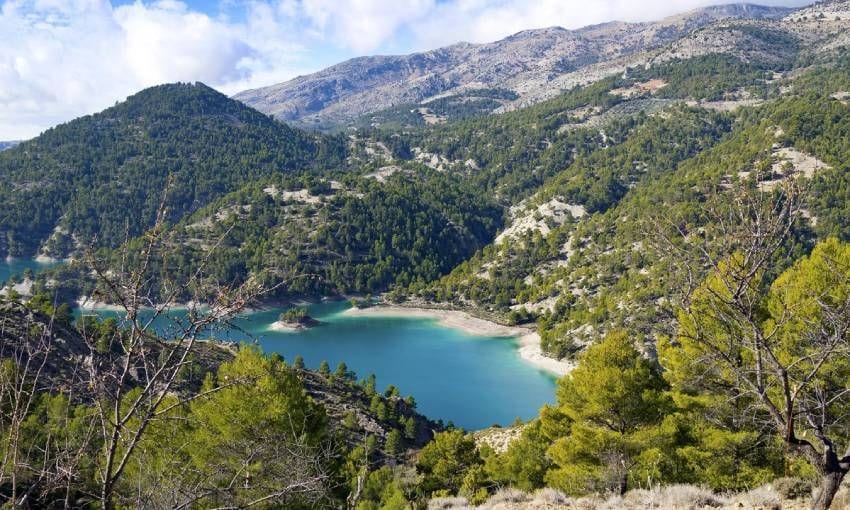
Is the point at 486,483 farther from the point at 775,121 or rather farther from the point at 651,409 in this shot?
the point at 775,121

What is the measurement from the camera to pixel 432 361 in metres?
77.4

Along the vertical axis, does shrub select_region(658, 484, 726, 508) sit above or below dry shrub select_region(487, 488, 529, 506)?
above

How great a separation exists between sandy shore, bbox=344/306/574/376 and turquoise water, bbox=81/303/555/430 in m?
1.55

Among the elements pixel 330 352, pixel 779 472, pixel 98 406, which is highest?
pixel 98 406

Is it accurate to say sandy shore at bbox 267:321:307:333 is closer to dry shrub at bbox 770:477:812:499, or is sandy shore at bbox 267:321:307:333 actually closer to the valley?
the valley

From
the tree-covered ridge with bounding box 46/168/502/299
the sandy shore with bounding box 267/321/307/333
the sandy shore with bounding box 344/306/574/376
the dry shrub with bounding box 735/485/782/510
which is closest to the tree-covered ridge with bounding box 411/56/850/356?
the sandy shore with bounding box 344/306/574/376

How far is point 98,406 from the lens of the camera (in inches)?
193

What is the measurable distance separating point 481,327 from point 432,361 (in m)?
16.0

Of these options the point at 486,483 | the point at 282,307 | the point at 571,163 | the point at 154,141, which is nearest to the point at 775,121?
the point at 571,163

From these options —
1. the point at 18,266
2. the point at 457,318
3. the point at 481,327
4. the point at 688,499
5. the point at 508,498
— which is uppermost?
the point at 18,266

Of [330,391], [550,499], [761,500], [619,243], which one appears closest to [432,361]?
[330,391]

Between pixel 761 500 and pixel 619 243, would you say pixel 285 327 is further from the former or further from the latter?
pixel 761 500

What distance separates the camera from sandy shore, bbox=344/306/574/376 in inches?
2865

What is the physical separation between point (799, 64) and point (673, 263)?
229 m
